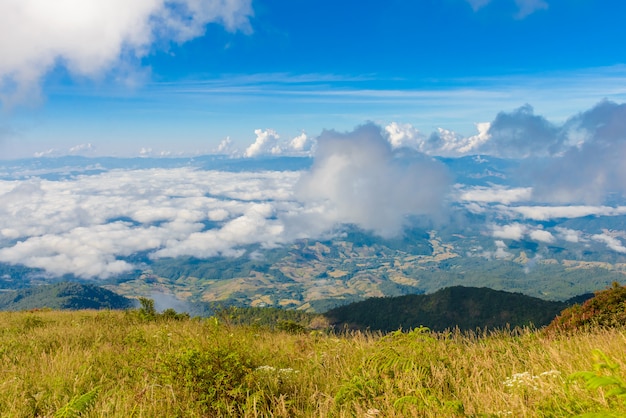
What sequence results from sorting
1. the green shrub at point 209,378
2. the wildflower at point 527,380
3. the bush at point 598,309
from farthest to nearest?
1. the bush at point 598,309
2. the green shrub at point 209,378
3. the wildflower at point 527,380

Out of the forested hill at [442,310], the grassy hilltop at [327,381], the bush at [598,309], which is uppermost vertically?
the grassy hilltop at [327,381]

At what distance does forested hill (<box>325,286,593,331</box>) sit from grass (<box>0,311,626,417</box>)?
149 m

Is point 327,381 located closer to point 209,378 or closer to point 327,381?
point 327,381

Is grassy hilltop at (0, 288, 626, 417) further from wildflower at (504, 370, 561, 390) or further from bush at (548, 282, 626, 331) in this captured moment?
bush at (548, 282, 626, 331)

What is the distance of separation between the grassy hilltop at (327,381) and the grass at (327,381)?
21 millimetres

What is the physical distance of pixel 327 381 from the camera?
237 inches

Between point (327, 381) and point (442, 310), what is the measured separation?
184 metres

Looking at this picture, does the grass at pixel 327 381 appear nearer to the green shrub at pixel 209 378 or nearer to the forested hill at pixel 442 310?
the green shrub at pixel 209 378

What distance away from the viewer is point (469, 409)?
4.40m

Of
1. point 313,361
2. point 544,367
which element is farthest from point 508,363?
point 313,361

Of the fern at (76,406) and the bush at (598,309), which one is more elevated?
the fern at (76,406)

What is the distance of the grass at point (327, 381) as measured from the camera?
436cm

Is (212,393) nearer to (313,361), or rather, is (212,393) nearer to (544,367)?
(313,361)

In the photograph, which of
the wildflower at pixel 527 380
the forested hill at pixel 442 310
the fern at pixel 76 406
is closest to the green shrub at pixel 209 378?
the fern at pixel 76 406
